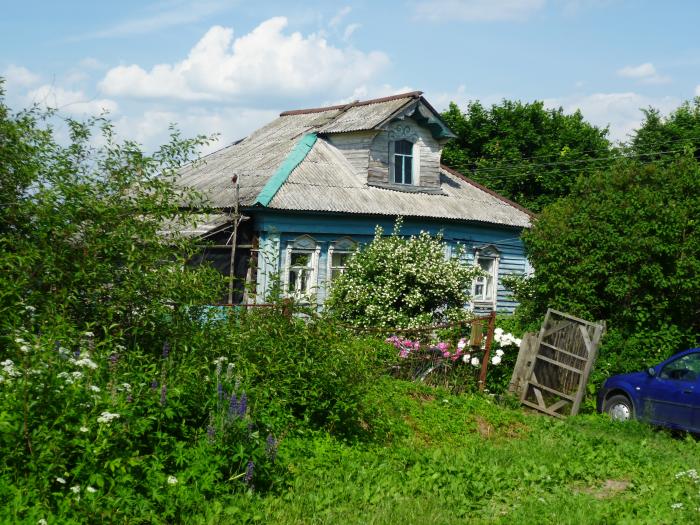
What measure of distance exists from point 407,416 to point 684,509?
166 inches

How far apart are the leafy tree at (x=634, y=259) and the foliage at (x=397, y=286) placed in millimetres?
2046

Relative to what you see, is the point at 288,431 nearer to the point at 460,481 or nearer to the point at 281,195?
the point at 460,481

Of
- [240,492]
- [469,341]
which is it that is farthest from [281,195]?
[240,492]

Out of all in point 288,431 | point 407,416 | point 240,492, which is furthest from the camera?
point 407,416

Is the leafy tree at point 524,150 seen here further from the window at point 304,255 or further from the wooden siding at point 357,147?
the window at point 304,255

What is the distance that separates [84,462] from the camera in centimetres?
557

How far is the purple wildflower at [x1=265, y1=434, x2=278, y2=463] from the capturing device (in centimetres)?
695

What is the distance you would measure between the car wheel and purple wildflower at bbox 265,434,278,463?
7.35 metres

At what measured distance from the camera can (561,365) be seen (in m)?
13.6

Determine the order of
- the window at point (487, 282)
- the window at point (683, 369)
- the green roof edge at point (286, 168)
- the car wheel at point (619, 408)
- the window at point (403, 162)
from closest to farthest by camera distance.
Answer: the window at point (683, 369) < the car wheel at point (619, 408) < the green roof edge at point (286, 168) < the window at point (403, 162) < the window at point (487, 282)

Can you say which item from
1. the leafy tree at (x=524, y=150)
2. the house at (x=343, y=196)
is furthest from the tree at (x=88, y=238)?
the leafy tree at (x=524, y=150)

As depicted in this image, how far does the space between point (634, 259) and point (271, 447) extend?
914 centimetres

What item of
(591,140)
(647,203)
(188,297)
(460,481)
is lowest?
(460,481)

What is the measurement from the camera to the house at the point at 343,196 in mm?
18938
